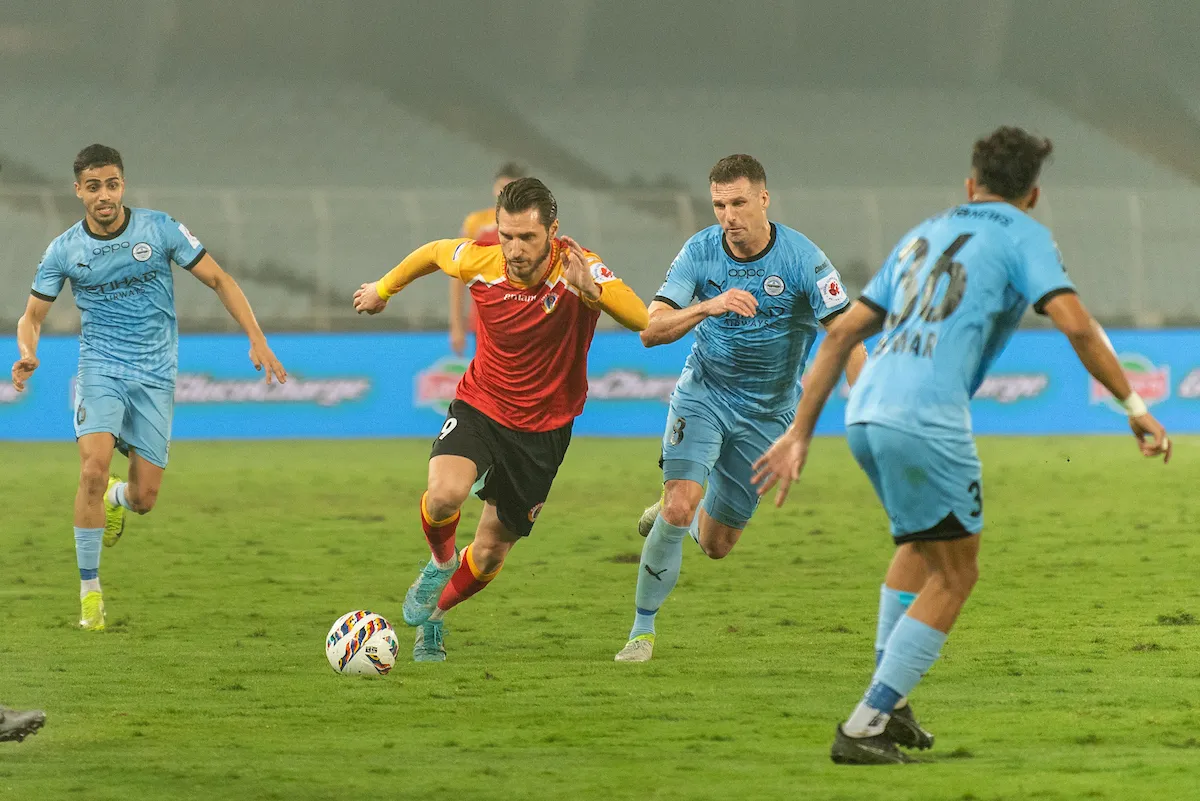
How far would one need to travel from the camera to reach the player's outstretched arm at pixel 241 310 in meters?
8.58

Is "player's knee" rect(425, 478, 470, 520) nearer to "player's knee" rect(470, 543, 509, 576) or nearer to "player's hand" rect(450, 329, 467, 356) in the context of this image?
"player's knee" rect(470, 543, 509, 576)

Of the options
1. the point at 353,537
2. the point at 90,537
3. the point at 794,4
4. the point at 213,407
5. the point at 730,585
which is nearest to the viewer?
the point at 90,537

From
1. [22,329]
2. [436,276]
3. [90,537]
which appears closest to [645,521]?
[90,537]

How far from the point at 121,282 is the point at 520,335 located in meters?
2.82

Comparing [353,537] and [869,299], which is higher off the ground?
[869,299]

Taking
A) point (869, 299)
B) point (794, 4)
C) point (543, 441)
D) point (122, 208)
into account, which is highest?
point (794, 4)

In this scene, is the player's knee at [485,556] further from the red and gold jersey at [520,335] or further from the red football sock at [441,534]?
the red and gold jersey at [520,335]

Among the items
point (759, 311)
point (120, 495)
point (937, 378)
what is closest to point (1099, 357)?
Answer: point (937, 378)

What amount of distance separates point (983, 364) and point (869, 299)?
409 mm

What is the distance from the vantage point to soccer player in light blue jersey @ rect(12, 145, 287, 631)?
8719 millimetres

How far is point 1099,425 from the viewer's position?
19.8 m

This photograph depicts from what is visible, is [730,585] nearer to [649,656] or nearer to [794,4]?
[649,656]

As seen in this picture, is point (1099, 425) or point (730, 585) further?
point (1099, 425)

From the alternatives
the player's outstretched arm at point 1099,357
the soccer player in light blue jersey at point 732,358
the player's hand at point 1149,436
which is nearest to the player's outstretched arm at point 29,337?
the soccer player in light blue jersey at point 732,358
